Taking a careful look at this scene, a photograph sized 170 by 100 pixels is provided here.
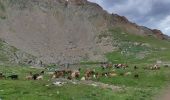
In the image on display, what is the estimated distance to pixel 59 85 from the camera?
47.7 m

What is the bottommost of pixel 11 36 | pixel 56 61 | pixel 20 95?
pixel 20 95

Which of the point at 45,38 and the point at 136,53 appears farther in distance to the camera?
the point at 45,38

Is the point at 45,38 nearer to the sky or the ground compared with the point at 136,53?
nearer to the sky

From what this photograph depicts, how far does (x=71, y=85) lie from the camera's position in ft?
159

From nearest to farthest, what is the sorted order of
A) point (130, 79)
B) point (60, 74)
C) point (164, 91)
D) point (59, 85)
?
point (59, 85), point (164, 91), point (130, 79), point (60, 74)

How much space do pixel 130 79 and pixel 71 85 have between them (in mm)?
19110

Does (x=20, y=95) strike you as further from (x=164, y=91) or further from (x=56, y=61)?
(x=56, y=61)

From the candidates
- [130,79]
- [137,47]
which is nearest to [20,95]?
[130,79]

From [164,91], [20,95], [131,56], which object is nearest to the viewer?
[20,95]

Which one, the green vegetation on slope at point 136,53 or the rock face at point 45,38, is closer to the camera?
the green vegetation on slope at point 136,53

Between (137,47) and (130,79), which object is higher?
(137,47)

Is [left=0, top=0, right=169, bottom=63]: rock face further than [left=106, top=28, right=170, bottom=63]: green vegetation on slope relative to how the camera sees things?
Yes

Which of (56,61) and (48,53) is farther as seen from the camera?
(48,53)

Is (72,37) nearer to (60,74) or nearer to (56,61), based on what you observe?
(56,61)
